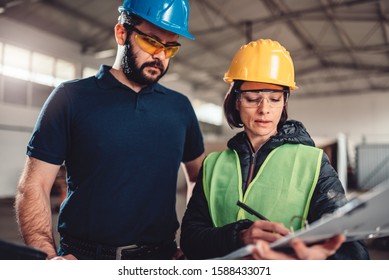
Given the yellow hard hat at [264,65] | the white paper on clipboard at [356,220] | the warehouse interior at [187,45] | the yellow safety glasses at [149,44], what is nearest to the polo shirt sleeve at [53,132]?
the yellow safety glasses at [149,44]

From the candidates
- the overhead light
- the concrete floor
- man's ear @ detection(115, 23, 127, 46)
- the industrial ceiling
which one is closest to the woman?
man's ear @ detection(115, 23, 127, 46)

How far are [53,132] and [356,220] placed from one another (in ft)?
4.00

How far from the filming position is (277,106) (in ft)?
4.20

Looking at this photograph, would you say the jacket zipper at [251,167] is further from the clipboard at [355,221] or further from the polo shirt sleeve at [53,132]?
the polo shirt sleeve at [53,132]

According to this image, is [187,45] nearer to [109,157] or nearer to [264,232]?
[109,157]

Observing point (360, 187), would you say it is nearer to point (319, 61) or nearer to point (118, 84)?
point (319, 61)

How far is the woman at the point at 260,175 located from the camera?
3.53 ft

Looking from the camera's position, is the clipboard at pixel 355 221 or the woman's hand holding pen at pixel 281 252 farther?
the woman's hand holding pen at pixel 281 252

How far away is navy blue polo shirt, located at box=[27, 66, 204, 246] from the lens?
1.45 metres

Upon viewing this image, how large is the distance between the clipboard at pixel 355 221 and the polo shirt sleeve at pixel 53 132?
3.18 ft

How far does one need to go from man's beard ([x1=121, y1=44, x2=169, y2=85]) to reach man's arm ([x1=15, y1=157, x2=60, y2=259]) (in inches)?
21.8

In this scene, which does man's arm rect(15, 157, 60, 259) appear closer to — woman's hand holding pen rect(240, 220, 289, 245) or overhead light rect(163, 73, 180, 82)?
woman's hand holding pen rect(240, 220, 289, 245)

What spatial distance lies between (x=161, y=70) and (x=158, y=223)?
72 centimetres

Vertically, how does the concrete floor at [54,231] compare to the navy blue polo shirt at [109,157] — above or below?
below
